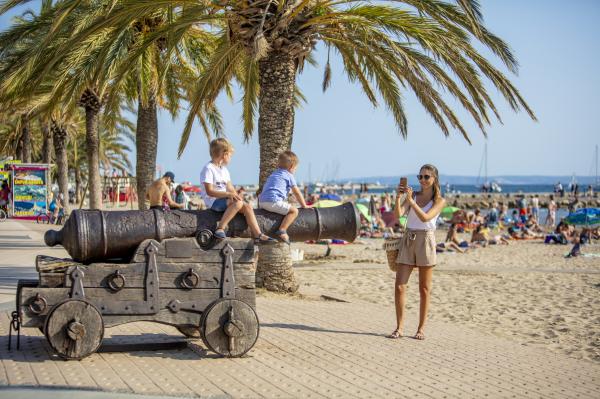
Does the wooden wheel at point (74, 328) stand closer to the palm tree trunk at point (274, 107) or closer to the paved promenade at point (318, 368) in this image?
the paved promenade at point (318, 368)

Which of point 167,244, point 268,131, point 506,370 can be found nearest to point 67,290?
point 167,244

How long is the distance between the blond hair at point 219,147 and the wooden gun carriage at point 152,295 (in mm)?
1007

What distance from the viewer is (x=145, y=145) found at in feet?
52.2

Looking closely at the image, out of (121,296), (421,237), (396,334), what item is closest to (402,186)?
(421,237)

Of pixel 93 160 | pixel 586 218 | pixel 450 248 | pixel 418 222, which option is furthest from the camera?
pixel 586 218

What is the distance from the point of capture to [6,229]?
23062 millimetres

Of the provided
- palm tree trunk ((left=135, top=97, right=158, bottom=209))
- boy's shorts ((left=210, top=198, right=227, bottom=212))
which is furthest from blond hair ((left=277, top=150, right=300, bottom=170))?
palm tree trunk ((left=135, top=97, right=158, bottom=209))

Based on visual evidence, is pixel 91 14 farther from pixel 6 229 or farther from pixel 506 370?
pixel 6 229

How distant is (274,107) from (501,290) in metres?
5.35

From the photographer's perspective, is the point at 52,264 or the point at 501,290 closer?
the point at 52,264

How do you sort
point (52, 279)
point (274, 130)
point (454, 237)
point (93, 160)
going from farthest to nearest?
1. point (454, 237)
2. point (93, 160)
3. point (274, 130)
4. point (52, 279)

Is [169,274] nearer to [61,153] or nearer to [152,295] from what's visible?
[152,295]

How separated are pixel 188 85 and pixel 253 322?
11.5m

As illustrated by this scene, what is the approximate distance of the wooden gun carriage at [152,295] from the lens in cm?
564
